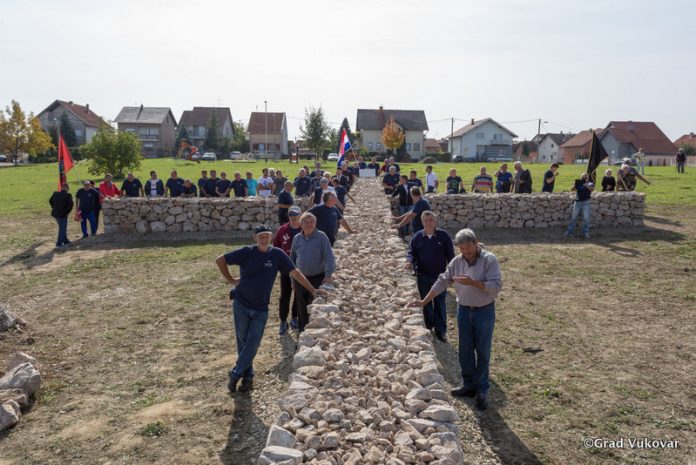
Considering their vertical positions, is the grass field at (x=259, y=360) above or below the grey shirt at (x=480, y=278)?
below

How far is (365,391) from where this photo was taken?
16.3 feet

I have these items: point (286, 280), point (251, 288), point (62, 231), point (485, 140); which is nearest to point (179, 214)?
point (62, 231)

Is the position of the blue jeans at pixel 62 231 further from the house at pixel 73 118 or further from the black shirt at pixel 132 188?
the house at pixel 73 118

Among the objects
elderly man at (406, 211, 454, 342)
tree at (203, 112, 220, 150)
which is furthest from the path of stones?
tree at (203, 112, 220, 150)

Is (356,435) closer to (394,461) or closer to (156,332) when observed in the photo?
(394,461)

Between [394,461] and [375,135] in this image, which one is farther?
[375,135]

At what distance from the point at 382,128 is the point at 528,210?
59.9m

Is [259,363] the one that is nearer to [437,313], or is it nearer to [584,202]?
[437,313]

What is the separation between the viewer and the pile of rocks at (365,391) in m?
3.97

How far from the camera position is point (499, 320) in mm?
8633

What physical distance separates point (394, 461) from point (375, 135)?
74.5 meters

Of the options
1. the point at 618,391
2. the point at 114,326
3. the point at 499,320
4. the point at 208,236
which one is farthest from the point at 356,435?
the point at 208,236

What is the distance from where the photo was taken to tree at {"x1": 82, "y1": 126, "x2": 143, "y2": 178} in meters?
34.4

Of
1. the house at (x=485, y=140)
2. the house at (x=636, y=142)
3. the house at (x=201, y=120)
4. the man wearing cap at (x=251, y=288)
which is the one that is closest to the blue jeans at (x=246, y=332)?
the man wearing cap at (x=251, y=288)
